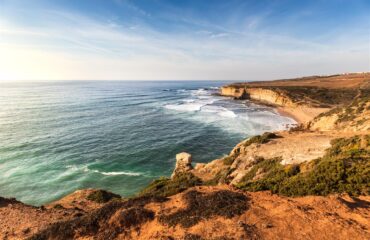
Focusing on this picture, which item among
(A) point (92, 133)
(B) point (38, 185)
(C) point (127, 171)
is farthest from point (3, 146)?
(C) point (127, 171)

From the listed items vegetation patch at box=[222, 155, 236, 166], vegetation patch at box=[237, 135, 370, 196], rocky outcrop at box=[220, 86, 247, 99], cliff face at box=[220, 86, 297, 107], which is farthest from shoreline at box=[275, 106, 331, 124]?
vegetation patch at box=[237, 135, 370, 196]

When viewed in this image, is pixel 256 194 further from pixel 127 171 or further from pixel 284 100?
pixel 284 100

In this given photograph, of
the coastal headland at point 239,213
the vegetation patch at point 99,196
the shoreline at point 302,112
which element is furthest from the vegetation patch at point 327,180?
the shoreline at point 302,112

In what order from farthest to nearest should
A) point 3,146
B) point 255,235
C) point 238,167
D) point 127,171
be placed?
1. point 3,146
2. point 127,171
3. point 238,167
4. point 255,235

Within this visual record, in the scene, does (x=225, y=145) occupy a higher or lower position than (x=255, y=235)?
lower

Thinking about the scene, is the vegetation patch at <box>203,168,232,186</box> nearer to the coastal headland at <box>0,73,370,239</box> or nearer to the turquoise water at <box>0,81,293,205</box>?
the coastal headland at <box>0,73,370,239</box>

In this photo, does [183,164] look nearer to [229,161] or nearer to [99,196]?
[229,161]

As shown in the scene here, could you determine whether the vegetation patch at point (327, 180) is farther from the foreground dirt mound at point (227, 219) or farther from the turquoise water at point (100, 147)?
the turquoise water at point (100, 147)

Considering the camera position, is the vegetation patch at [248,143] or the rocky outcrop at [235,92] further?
the rocky outcrop at [235,92]
